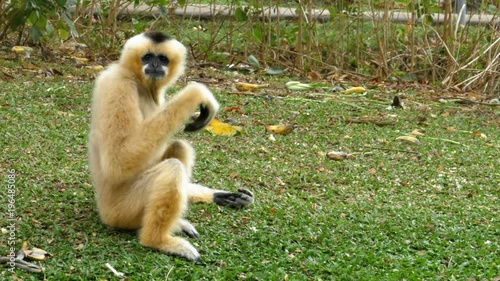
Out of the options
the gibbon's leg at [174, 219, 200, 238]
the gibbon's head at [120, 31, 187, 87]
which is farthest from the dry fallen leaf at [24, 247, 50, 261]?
the gibbon's head at [120, 31, 187, 87]

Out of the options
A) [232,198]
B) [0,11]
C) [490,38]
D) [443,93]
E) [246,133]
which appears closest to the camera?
[232,198]

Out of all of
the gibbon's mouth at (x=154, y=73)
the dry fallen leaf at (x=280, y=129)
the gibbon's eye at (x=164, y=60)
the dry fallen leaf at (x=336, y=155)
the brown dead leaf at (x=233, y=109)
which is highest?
the gibbon's eye at (x=164, y=60)

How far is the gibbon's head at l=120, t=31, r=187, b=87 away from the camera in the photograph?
4.76 metres

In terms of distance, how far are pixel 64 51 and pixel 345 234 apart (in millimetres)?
5753

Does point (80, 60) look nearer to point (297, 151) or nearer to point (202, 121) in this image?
point (297, 151)

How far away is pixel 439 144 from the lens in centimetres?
723

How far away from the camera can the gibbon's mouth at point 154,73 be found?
476 cm

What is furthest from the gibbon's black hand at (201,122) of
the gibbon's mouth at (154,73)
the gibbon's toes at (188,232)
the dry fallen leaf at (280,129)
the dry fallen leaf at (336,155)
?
A: the dry fallen leaf at (280,129)

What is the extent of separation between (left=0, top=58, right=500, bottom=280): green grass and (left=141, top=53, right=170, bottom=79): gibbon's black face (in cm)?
90

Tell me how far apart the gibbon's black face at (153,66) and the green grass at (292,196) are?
2.96 ft

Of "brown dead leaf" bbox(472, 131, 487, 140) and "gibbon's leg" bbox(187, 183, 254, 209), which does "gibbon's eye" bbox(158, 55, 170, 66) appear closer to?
"gibbon's leg" bbox(187, 183, 254, 209)

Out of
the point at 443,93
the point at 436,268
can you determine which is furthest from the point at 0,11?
the point at 436,268

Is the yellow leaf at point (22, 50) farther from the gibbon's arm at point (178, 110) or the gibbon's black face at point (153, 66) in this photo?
the gibbon's arm at point (178, 110)

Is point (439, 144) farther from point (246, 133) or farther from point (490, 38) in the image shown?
point (490, 38)
